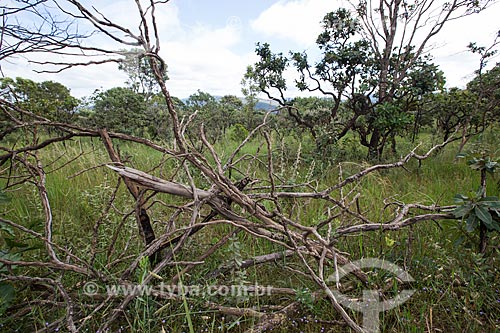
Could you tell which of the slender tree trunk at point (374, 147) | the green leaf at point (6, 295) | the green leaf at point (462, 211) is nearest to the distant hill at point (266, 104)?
the green leaf at point (462, 211)

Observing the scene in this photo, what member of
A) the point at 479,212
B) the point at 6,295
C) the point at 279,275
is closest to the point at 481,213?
the point at 479,212

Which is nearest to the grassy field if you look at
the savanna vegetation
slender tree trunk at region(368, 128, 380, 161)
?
the savanna vegetation

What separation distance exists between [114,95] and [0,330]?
6272 millimetres

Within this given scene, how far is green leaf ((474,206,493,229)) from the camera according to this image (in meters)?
1.33

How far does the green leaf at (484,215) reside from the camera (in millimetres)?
1328

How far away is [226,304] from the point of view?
1.27m

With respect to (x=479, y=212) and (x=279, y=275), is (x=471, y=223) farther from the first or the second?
(x=279, y=275)

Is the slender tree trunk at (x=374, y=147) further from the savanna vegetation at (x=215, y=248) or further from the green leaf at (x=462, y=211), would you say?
the green leaf at (x=462, y=211)

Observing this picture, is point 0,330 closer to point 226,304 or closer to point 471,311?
point 226,304

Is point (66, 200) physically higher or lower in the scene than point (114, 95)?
lower

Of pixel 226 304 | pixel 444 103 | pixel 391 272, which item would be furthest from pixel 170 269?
pixel 444 103

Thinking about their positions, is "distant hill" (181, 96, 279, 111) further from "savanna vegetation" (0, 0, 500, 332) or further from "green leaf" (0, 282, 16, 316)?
"green leaf" (0, 282, 16, 316)

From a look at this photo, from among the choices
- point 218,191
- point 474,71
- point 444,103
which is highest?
point 474,71

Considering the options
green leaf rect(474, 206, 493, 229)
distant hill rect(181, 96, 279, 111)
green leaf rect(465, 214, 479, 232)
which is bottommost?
green leaf rect(465, 214, 479, 232)
